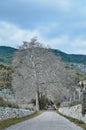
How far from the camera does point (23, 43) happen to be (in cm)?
7656

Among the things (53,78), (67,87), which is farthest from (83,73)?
(53,78)

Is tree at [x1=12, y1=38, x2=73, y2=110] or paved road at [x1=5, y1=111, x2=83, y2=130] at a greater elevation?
tree at [x1=12, y1=38, x2=73, y2=110]

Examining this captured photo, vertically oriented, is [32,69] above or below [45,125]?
above

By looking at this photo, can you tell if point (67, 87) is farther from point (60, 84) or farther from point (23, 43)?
point (23, 43)

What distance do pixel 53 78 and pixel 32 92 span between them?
4.98 m

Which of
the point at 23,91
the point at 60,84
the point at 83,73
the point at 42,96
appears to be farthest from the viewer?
the point at 83,73

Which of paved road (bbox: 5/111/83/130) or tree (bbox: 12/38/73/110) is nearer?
paved road (bbox: 5/111/83/130)

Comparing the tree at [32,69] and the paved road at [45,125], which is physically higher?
the tree at [32,69]

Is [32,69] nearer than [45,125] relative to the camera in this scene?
No

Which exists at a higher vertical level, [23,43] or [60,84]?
[23,43]

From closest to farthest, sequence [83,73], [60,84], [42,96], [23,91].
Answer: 1. [23,91]
2. [60,84]
3. [42,96]
4. [83,73]

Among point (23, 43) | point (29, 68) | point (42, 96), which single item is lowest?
point (42, 96)

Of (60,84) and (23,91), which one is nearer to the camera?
(23,91)

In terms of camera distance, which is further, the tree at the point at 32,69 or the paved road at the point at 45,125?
the tree at the point at 32,69
